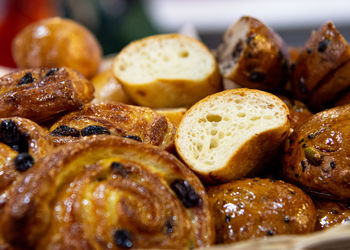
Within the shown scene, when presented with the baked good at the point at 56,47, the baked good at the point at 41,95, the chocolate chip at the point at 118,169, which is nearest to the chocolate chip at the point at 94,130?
the baked good at the point at 41,95

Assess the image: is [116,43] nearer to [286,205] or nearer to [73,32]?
[73,32]

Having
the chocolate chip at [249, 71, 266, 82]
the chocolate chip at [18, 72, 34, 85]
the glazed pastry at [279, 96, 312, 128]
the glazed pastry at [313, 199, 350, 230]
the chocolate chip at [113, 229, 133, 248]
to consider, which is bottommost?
the glazed pastry at [313, 199, 350, 230]

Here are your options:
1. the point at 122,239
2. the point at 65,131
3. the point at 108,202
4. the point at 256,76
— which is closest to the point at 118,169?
the point at 108,202

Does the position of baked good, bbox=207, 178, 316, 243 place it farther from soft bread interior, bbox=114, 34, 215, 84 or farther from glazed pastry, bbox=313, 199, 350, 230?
soft bread interior, bbox=114, 34, 215, 84

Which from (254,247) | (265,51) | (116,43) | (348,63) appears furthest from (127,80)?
(116,43)

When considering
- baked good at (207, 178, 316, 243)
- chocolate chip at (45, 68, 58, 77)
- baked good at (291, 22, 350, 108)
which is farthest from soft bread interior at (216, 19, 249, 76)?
chocolate chip at (45, 68, 58, 77)

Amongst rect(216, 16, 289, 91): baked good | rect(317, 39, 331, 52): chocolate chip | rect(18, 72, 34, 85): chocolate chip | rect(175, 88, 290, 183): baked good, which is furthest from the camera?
rect(216, 16, 289, 91): baked good

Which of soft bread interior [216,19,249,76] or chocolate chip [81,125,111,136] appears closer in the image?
chocolate chip [81,125,111,136]
